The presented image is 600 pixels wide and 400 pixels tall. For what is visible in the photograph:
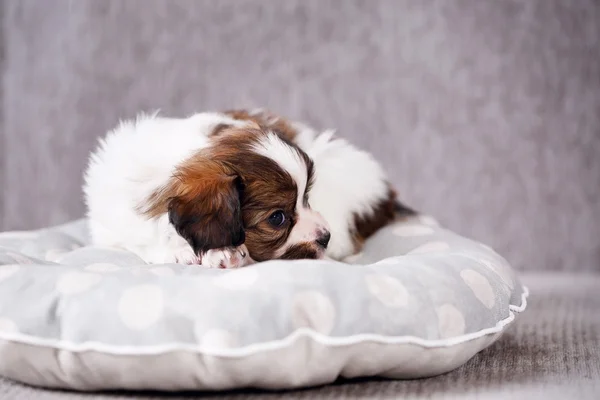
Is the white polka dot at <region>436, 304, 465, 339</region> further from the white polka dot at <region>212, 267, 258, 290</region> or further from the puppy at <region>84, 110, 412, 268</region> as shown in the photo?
the puppy at <region>84, 110, 412, 268</region>

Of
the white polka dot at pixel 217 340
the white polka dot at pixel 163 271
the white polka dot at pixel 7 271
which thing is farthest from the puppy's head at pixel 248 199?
the white polka dot at pixel 217 340

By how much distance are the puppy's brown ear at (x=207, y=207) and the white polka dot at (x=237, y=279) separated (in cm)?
34

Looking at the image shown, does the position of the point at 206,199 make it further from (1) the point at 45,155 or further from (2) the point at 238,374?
(1) the point at 45,155

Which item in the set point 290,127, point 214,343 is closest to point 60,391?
point 214,343

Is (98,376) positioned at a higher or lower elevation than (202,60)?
lower

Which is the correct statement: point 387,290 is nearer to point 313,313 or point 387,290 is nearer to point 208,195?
point 313,313

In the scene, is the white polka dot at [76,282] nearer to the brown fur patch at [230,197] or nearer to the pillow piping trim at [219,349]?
the pillow piping trim at [219,349]

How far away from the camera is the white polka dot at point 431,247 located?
1.94 metres

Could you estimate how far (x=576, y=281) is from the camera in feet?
9.49

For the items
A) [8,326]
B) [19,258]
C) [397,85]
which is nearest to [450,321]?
[8,326]

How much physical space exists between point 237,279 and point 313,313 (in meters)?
0.15

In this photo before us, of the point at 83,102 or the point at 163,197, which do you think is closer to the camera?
the point at 163,197

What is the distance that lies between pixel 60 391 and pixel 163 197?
0.59m

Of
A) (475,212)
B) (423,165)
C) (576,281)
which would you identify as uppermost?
(423,165)
